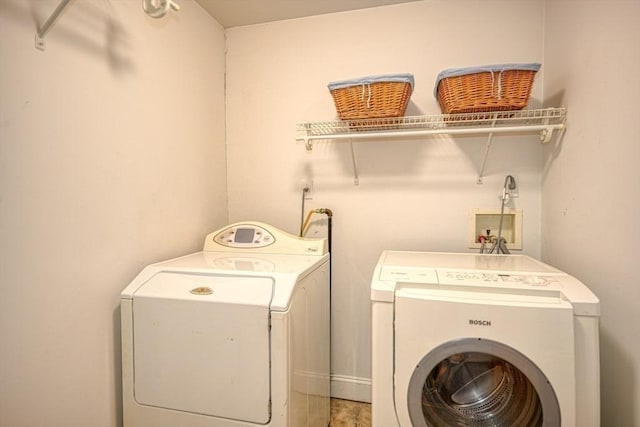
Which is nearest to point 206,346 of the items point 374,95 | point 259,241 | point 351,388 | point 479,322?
point 259,241

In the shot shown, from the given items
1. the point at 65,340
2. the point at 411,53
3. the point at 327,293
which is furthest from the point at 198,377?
the point at 411,53

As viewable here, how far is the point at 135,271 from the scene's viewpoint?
140 centimetres

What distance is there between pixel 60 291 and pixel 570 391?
1731mm

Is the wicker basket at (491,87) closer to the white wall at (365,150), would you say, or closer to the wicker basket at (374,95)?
the wicker basket at (374,95)

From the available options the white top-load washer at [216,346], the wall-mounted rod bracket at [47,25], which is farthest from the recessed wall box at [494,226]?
the wall-mounted rod bracket at [47,25]

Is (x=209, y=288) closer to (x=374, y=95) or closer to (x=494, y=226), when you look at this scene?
(x=374, y=95)

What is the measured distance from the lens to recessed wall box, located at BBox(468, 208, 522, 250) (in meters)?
1.73

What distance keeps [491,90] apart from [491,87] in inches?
0.5

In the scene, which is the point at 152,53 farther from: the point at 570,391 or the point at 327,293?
the point at 570,391

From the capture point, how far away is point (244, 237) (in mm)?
1787

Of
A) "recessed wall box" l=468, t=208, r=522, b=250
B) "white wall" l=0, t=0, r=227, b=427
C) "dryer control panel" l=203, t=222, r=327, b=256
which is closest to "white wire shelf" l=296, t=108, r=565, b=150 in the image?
"recessed wall box" l=468, t=208, r=522, b=250

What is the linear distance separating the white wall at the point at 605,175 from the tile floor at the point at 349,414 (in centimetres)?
110

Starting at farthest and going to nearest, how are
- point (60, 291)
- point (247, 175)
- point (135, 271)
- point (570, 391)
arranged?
point (247, 175) < point (135, 271) < point (60, 291) < point (570, 391)

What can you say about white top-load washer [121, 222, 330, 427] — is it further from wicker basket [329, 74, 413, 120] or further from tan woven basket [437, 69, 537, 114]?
tan woven basket [437, 69, 537, 114]
